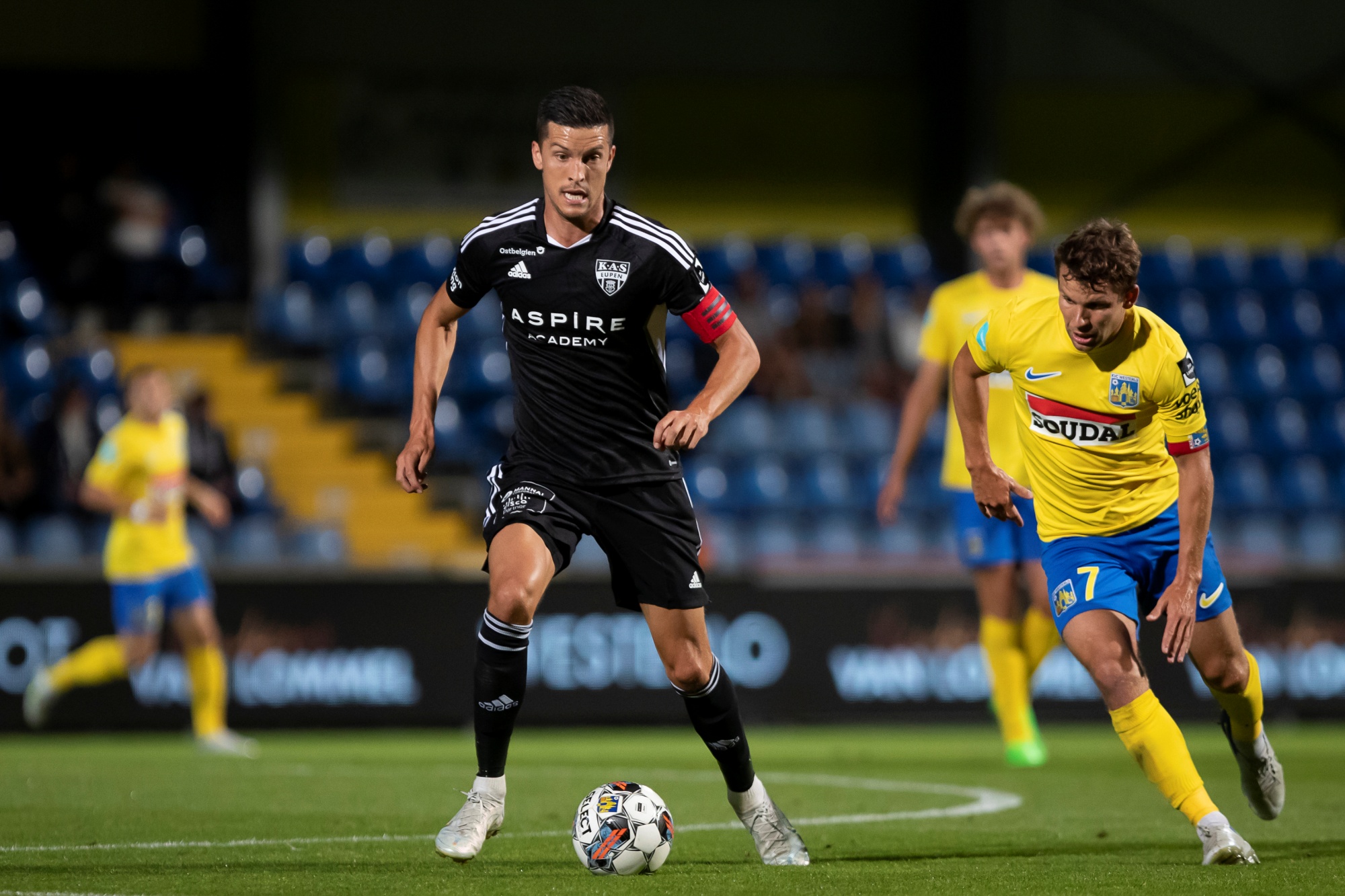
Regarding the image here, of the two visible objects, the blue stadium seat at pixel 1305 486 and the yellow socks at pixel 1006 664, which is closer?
the yellow socks at pixel 1006 664

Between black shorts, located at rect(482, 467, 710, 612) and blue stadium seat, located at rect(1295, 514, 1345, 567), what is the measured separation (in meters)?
11.1

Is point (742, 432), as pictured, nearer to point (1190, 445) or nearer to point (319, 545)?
point (319, 545)

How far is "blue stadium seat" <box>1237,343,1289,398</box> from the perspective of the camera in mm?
17406

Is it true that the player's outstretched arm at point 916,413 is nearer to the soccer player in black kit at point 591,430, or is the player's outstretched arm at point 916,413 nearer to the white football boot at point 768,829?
the soccer player in black kit at point 591,430

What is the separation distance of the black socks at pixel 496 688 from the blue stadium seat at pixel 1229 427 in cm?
1275

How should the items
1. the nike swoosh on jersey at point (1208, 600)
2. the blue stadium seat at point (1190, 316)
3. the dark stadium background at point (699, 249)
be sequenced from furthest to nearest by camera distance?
the blue stadium seat at point (1190, 316), the dark stadium background at point (699, 249), the nike swoosh on jersey at point (1208, 600)

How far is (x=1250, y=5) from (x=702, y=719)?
16.9 metres

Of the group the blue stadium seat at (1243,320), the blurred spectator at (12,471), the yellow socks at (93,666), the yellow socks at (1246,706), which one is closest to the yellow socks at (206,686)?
the yellow socks at (93,666)

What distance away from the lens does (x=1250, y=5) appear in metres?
19.7

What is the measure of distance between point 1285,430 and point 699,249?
20.3 feet

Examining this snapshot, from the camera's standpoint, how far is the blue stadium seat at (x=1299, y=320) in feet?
59.3

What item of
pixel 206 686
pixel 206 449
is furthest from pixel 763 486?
pixel 206 686

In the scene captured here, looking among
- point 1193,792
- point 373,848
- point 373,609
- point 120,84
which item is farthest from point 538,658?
point 120,84

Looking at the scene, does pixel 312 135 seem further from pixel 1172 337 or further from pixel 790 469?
pixel 1172 337
